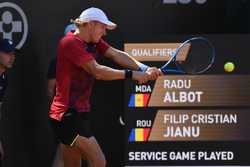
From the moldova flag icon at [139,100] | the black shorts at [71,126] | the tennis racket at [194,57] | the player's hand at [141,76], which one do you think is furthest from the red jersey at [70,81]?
the tennis racket at [194,57]

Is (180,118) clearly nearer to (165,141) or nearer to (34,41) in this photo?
(165,141)

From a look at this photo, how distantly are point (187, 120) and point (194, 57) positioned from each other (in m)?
0.54

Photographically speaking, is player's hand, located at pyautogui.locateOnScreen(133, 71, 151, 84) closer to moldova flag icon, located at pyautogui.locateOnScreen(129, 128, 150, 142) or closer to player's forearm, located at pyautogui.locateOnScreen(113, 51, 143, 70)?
player's forearm, located at pyautogui.locateOnScreen(113, 51, 143, 70)

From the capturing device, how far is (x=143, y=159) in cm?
629

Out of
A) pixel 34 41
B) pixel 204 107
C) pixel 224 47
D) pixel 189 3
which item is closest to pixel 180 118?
pixel 204 107

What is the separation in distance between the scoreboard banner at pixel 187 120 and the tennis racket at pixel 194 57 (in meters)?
0.12

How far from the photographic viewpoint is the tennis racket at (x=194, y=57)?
610 centimetres

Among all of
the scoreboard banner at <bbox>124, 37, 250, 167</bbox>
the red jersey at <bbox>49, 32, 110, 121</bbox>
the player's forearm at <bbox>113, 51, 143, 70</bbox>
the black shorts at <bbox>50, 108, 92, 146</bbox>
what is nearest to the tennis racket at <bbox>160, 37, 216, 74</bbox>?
the scoreboard banner at <bbox>124, 37, 250, 167</bbox>

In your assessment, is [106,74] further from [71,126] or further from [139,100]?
[139,100]

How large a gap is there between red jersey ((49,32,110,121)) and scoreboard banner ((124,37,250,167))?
696 millimetres

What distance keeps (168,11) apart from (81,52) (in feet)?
5.06

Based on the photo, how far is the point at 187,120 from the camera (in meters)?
6.25

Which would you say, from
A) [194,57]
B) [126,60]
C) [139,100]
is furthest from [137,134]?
[194,57]

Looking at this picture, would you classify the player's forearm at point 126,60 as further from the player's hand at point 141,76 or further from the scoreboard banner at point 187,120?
the player's hand at point 141,76
